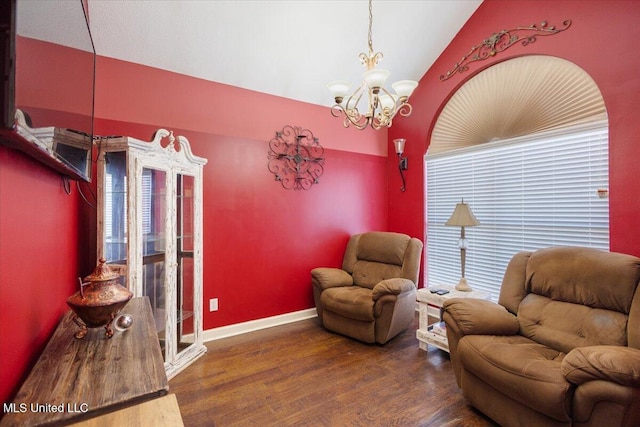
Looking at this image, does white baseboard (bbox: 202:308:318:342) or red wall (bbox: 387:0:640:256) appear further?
white baseboard (bbox: 202:308:318:342)

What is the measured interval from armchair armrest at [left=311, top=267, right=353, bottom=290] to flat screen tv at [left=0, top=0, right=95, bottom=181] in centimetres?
235

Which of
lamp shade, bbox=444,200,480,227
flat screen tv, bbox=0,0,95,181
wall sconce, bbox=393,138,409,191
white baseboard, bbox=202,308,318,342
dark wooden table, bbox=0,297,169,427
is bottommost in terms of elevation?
white baseboard, bbox=202,308,318,342

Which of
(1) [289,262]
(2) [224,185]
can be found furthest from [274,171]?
(1) [289,262]

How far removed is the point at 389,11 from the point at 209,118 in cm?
217

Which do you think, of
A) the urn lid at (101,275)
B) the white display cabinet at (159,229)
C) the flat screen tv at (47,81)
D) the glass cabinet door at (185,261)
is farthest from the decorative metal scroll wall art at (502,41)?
the urn lid at (101,275)

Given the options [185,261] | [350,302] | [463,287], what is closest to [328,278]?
[350,302]

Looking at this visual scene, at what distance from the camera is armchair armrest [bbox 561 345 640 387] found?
4.29 ft

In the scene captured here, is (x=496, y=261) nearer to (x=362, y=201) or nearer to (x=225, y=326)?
(x=362, y=201)

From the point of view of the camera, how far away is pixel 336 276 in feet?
11.3

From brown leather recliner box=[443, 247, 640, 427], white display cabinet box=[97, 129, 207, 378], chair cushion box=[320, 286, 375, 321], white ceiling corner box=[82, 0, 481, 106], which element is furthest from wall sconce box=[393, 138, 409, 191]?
white display cabinet box=[97, 129, 207, 378]

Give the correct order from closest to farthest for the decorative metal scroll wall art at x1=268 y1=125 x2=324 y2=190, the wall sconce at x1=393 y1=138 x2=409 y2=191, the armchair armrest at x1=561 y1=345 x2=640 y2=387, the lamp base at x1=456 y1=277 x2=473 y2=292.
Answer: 1. the armchair armrest at x1=561 y1=345 x2=640 y2=387
2. the lamp base at x1=456 y1=277 x2=473 y2=292
3. the decorative metal scroll wall art at x1=268 y1=125 x2=324 y2=190
4. the wall sconce at x1=393 y1=138 x2=409 y2=191

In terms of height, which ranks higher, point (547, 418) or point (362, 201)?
point (362, 201)

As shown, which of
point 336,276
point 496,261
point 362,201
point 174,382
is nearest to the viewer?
point 174,382

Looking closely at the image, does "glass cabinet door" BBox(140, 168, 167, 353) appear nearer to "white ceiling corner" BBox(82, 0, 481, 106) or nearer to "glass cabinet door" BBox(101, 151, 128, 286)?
"glass cabinet door" BBox(101, 151, 128, 286)
